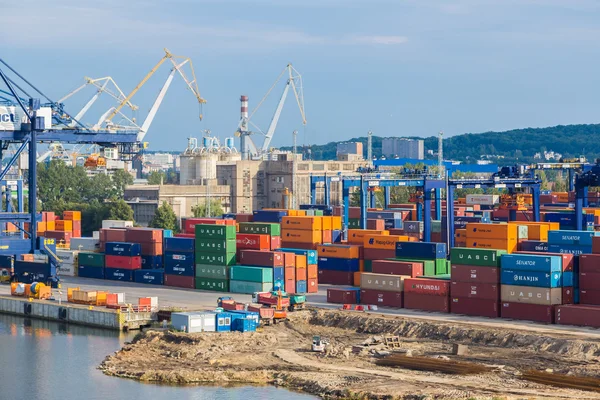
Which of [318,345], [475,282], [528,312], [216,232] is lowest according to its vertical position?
[318,345]

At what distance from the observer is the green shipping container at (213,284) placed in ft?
197

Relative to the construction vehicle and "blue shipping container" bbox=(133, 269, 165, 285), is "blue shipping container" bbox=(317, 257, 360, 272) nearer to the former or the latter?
"blue shipping container" bbox=(133, 269, 165, 285)

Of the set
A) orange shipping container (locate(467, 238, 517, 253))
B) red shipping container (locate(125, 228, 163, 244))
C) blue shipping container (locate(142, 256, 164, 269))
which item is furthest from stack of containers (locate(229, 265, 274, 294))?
orange shipping container (locate(467, 238, 517, 253))

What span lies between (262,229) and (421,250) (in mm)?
10473

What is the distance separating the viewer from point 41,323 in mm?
55094

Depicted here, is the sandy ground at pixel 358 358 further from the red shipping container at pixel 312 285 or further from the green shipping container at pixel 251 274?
the red shipping container at pixel 312 285

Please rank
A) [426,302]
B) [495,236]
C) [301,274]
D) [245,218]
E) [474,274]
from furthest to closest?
[245,218] < [301,274] < [495,236] < [426,302] < [474,274]

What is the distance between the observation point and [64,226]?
85.9m

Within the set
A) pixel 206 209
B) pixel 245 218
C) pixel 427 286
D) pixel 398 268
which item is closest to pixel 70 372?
pixel 427 286

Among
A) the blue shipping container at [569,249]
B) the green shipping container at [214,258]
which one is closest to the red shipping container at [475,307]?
the blue shipping container at [569,249]

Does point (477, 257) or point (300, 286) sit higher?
point (477, 257)

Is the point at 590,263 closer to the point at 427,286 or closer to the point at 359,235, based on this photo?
the point at 427,286

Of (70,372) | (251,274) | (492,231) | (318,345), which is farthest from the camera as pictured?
(251,274)

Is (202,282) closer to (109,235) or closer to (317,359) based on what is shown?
(109,235)
